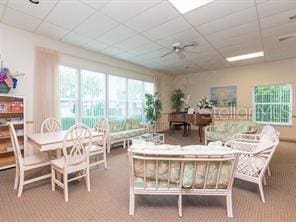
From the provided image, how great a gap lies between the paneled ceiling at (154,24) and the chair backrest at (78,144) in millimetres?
1973

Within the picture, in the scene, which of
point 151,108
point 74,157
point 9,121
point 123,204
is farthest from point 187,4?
point 151,108

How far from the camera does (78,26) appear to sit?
3.46 metres

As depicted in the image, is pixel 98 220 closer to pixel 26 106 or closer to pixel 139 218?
pixel 139 218

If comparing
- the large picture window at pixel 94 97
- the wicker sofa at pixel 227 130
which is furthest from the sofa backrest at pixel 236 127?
the large picture window at pixel 94 97

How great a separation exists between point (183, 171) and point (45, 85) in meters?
3.66

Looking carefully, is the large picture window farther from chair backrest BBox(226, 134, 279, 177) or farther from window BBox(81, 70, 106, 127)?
chair backrest BBox(226, 134, 279, 177)

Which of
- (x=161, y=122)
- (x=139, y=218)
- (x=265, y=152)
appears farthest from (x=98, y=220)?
(x=161, y=122)

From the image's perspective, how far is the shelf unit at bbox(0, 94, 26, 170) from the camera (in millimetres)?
3237

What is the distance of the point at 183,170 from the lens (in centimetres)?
186

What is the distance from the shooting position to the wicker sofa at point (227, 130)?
431 centimetres

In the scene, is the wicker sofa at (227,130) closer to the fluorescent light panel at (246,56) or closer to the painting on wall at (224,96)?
the fluorescent light panel at (246,56)

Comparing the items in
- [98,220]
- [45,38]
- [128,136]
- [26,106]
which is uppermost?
[45,38]

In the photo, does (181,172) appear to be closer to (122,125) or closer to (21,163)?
(21,163)

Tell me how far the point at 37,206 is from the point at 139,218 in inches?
50.2
